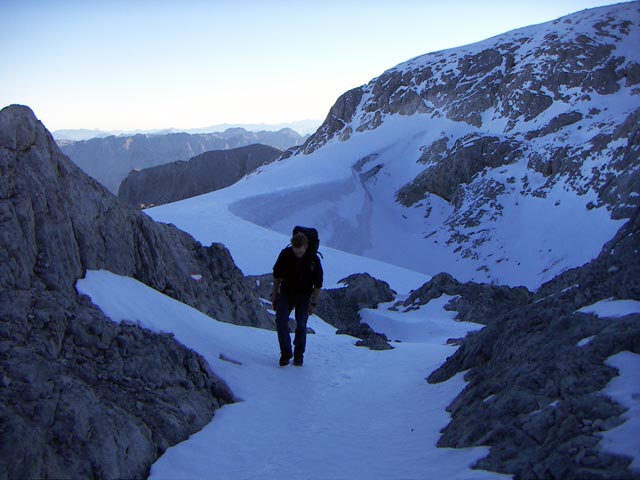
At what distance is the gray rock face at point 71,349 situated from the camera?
461 cm

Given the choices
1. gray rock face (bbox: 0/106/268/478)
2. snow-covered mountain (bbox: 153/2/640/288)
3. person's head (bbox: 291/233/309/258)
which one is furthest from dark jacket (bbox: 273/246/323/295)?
snow-covered mountain (bbox: 153/2/640/288)

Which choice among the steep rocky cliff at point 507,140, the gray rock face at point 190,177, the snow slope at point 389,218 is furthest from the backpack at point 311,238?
the gray rock face at point 190,177

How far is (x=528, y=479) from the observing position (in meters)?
3.80

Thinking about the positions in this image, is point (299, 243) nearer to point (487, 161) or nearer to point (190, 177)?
point (487, 161)

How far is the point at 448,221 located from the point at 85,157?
175 m

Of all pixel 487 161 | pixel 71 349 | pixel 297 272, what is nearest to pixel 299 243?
pixel 297 272

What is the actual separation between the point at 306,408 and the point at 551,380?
2.63m

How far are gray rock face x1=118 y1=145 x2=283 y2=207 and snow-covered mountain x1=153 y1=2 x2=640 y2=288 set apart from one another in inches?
2083

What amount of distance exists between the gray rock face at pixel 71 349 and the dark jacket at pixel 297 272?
1787 millimetres

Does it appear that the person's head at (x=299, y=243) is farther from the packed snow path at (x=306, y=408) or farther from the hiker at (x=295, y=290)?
the packed snow path at (x=306, y=408)

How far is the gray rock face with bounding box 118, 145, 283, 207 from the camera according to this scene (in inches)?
4793

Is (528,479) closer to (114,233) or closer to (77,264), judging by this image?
(77,264)

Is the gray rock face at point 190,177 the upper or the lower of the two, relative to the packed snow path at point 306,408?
upper

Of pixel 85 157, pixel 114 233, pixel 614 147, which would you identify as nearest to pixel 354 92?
pixel 614 147
